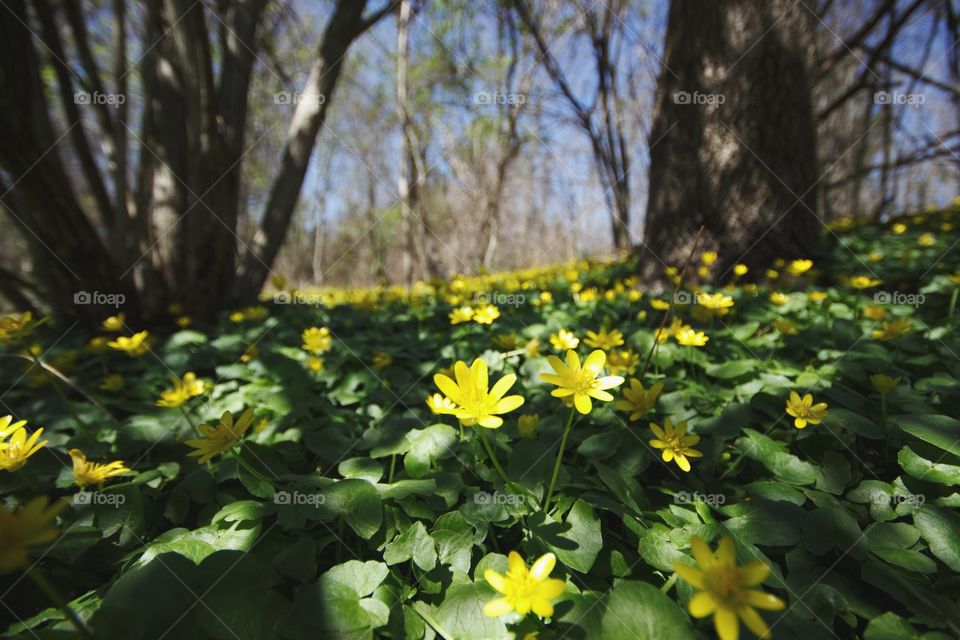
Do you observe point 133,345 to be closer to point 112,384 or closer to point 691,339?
point 112,384

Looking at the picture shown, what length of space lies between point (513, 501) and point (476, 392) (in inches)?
11.0

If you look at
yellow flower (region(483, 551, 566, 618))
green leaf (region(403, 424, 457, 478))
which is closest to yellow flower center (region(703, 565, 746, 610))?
yellow flower (region(483, 551, 566, 618))

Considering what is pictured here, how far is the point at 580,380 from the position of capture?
2.88 ft

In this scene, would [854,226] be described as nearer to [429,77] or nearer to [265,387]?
[265,387]

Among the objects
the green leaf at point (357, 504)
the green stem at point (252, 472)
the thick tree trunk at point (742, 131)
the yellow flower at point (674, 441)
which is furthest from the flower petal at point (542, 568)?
the thick tree trunk at point (742, 131)

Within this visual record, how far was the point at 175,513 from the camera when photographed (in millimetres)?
1023

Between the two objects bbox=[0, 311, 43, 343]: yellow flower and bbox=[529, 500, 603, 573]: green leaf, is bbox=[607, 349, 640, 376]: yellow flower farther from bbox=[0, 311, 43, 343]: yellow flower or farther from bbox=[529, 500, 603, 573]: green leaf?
bbox=[0, 311, 43, 343]: yellow flower

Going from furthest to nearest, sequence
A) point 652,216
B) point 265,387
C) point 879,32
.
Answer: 1. point 879,32
2. point 652,216
3. point 265,387

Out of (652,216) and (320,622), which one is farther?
(652,216)

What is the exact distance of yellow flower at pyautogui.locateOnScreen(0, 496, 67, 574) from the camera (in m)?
0.52

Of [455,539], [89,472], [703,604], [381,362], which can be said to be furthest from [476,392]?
[381,362]

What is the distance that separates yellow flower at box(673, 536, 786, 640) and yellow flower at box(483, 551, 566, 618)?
0.18 metres

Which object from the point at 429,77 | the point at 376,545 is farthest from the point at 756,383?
the point at 429,77

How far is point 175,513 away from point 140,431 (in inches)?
19.2
